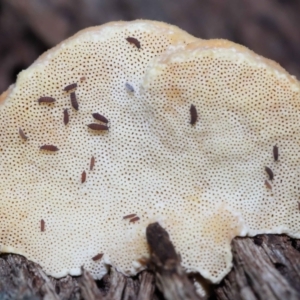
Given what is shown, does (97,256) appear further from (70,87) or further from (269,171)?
(269,171)

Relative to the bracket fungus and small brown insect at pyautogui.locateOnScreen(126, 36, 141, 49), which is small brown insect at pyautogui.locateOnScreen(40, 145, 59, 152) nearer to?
the bracket fungus

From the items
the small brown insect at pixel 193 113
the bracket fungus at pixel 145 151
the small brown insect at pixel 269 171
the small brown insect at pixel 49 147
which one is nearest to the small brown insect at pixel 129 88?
the bracket fungus at pixel 145 151

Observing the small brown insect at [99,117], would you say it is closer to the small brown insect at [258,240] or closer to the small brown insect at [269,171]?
the small brown insect at [269,171]

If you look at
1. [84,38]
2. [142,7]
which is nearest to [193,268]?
[84,38]

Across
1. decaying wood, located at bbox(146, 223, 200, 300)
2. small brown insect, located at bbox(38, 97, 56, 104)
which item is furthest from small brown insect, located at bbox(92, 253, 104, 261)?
small brown insect, located at bbox(38, 97, 56, 104)

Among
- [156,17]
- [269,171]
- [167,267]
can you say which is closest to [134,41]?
[269,171]

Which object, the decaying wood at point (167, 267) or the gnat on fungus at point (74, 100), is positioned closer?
the decaying wood at point (167, 267)
